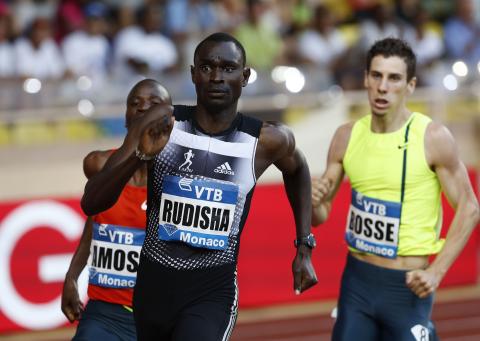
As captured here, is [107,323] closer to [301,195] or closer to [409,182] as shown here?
[301,195]

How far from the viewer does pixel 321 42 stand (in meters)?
12.8

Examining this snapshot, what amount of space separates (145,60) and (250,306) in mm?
2959

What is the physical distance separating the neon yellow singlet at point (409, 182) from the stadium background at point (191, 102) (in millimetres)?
3689

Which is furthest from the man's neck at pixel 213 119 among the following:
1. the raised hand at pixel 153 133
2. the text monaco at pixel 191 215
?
the raised hand at pixel 153 133

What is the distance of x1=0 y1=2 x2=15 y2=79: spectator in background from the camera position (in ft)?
35.3

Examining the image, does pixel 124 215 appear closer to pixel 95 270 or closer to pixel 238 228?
pixel 95 270

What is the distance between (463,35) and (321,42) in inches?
89.0

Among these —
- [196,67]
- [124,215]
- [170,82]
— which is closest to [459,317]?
[170,82]

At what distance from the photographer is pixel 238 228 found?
482 centimetres

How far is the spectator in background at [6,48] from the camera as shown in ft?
35.3

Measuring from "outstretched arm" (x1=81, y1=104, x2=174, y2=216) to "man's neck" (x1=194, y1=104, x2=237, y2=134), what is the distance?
45 centimetres

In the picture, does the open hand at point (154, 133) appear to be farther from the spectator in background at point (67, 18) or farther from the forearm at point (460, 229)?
the spectator in background at point (67, 18)

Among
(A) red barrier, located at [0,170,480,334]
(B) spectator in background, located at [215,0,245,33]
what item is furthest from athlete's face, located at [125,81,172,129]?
(B) spectator in background, located at [215,0,245,33]

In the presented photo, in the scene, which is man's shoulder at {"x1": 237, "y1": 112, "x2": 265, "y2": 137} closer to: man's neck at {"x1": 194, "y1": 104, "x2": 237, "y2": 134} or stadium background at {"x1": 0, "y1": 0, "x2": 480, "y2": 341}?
man's neck at {"x1": 194, "y1": 104, "x2": 237, "y2": 134}
